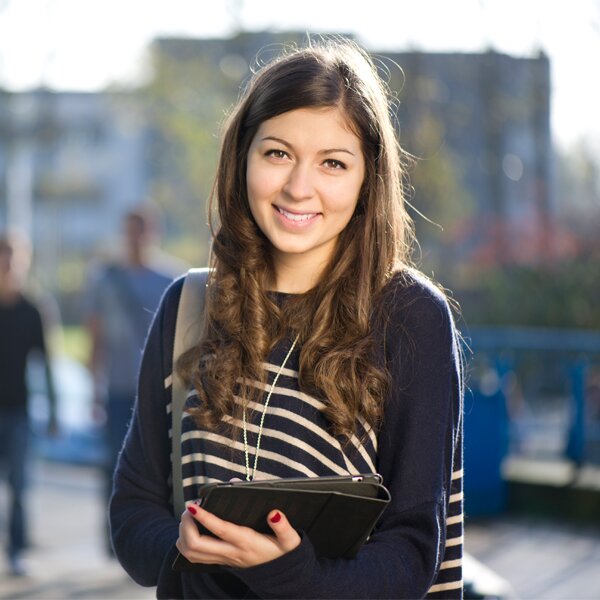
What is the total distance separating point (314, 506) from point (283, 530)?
65mm

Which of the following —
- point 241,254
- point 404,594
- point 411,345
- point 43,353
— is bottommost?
point 43,353

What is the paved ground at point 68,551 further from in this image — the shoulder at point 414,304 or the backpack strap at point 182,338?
the shoulder at point 414,304

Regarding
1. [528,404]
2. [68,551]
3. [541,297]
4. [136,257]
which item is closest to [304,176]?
[136,257]

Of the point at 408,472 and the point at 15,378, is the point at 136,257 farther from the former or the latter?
the point at 408,472

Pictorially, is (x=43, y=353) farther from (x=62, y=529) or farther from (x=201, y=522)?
(x=201, y=522)

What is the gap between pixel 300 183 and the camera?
2201 millimetres

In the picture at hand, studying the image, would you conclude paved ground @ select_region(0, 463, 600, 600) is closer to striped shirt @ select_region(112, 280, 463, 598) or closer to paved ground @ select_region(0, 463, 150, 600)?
paved ground @ select_region(0, 463, 150, 600)

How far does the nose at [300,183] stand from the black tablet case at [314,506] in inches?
21.2

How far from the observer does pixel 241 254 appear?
235 cm

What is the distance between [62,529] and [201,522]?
7006 mm

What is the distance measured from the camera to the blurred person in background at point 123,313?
7.09 meters

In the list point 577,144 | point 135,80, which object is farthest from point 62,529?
point 135,80

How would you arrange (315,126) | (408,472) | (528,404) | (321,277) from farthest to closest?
(528,404) → (321,277) → (315,126) → (408,472)

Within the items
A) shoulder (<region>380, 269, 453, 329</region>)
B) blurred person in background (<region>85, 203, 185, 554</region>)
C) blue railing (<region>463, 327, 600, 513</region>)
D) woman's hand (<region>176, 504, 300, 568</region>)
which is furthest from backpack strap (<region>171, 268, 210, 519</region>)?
blue railing (<region>463, 327, 600, 513</region>)
